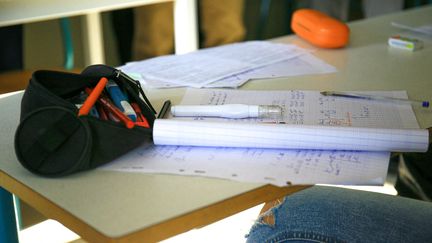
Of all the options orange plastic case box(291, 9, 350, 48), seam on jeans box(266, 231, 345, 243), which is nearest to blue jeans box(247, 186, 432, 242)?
seam on jeans box(266, 231, 345, 243)

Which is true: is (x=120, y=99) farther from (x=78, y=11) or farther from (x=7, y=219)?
(x=78, y=11)

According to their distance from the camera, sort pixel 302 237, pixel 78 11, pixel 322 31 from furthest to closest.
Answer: pixel 78 11 < pixel 322 31 < pixel 302 237

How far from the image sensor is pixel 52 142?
769mm

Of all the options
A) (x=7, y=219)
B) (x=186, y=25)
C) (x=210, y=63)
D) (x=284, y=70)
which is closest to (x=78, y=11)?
(x=186, y=25)

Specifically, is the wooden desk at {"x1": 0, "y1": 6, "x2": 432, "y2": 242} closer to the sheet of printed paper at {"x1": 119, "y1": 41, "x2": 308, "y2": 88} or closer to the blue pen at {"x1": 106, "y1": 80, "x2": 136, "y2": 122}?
the blue pen at {"x1": 106, "y1": 80, "x2": 136, "y2": 122}

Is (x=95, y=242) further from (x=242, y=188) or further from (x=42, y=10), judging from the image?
(x=42, y=10)

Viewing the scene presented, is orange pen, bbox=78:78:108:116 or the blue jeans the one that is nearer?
orange pen, bbox=78:78:108:116

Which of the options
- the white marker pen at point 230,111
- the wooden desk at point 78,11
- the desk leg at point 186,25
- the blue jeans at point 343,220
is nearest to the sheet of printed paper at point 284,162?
the white marker pen at point 230,111

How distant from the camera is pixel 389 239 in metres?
0.97

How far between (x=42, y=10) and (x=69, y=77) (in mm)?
834

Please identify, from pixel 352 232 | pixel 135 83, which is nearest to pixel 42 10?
pixel 135 83

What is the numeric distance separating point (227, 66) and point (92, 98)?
44 cm

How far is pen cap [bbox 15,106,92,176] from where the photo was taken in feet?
2.53

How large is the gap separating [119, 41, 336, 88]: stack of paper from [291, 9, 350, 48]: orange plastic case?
0.04 meters
